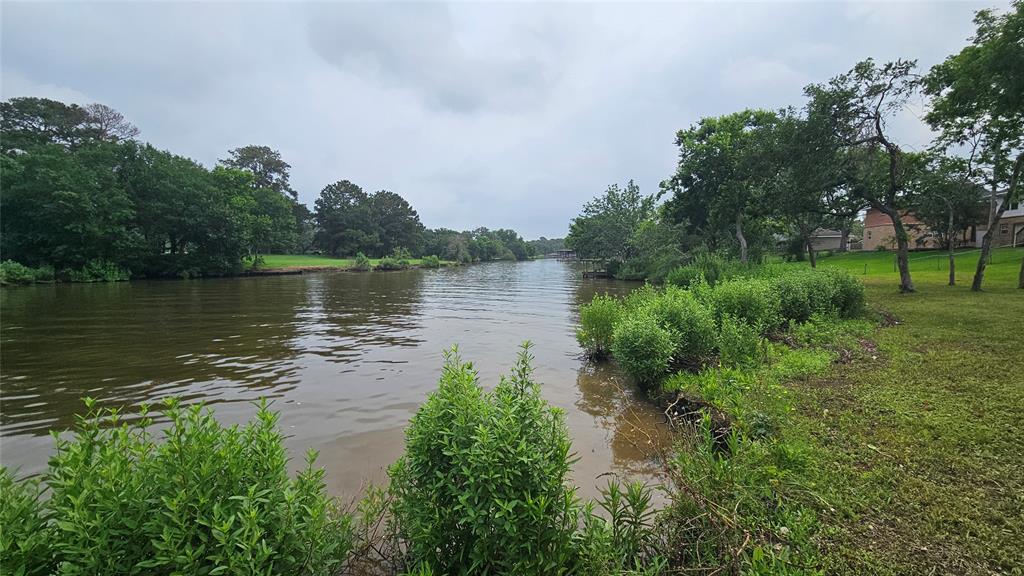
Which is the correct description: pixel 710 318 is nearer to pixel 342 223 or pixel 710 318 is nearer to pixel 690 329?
pixel 690 329

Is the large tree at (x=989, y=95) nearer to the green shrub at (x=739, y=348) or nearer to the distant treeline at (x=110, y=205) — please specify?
the green shrub at (x=739, y=348)

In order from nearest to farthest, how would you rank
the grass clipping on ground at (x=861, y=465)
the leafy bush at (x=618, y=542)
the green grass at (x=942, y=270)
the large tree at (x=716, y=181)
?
the leafy bush at (x=618, y=542) → the grass clipping on ground at (x=861, y=465) → the green grass at (x=942, y=270) → the large tree at (x=716, y=181)

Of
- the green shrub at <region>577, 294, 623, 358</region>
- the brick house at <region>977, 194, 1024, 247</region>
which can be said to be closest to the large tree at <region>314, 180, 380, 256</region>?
the green shrub at <region>577, 294, 623, 358</region>

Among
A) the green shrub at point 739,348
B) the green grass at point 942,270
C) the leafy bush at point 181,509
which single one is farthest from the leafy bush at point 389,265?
the leafy bush at point 181,509

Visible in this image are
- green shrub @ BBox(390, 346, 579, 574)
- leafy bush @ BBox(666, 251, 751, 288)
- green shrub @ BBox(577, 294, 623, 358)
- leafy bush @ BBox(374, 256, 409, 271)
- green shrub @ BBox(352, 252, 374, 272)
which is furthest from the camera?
leafy bush @ BBox(374, 256, 409, 271)

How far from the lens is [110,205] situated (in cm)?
3203

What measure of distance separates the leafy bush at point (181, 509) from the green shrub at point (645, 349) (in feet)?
19.7

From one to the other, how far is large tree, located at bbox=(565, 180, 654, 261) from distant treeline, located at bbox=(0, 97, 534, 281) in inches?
1396

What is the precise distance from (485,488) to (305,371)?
Answer: 25.1 ft

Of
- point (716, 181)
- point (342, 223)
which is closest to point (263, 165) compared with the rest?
point (342, 223)

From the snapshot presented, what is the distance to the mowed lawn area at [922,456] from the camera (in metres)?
2.73

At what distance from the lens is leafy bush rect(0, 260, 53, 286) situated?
24.4m

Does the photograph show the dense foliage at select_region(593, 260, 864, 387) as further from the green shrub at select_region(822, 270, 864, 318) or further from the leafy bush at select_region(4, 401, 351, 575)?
the leafy bush at select_region(4, 401, 351, 575)

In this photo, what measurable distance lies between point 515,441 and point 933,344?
10130 millimetres
